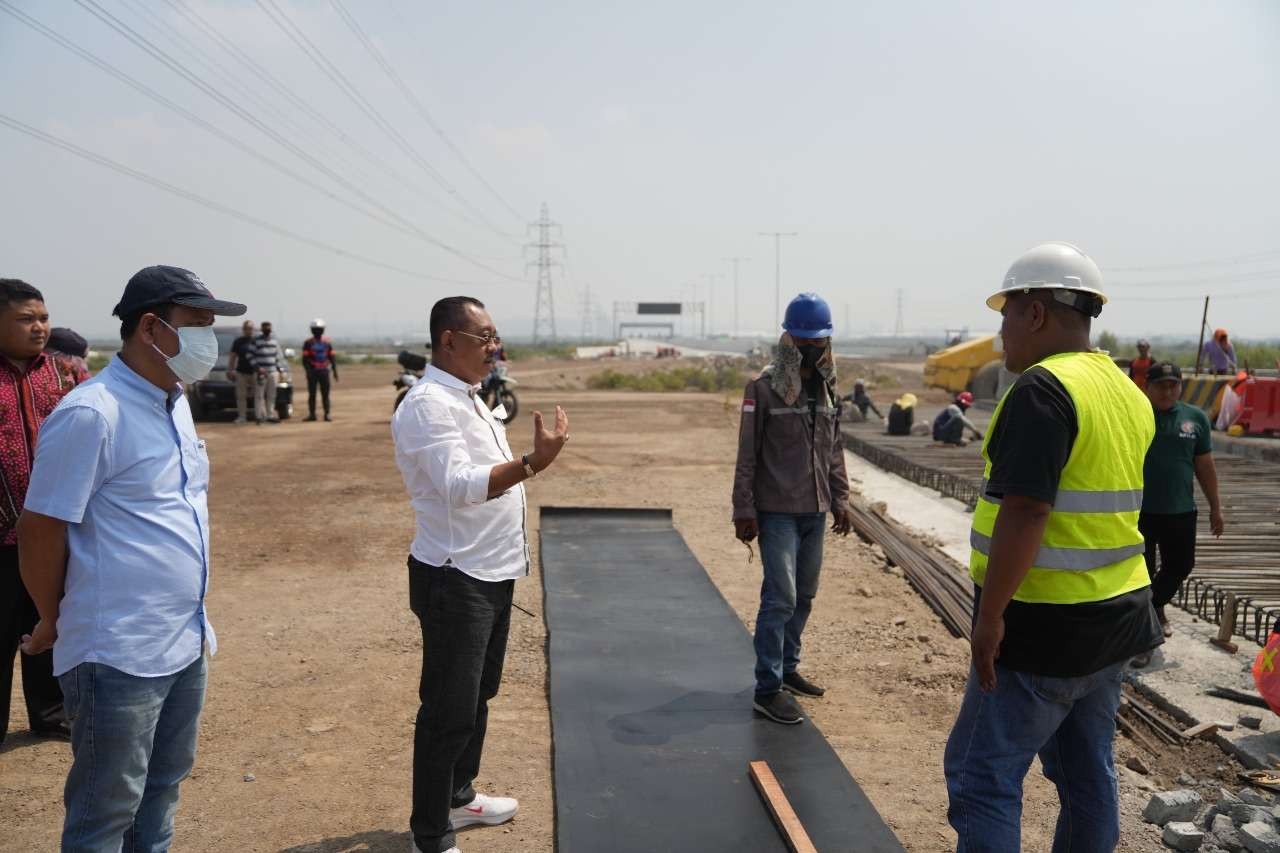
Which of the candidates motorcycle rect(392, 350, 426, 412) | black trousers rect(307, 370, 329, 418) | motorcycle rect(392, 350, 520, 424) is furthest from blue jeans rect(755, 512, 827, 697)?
black trousers rect(307, 370, 329, 418)

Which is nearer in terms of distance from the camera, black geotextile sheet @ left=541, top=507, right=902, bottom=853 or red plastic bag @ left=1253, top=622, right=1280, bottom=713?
black geotextile sheet @ left=541, top=507, right=902, bottom=853

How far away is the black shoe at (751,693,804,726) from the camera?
4.49 m

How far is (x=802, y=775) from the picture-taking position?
4008 millimetres

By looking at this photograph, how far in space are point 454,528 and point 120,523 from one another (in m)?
0.97

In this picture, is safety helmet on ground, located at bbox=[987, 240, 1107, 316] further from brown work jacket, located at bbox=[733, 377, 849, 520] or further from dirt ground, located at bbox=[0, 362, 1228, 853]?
dirt ground, located at bbox=[0, 362, 1228, 853]

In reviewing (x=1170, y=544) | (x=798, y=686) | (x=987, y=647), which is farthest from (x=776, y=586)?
(x=1170, y=544)

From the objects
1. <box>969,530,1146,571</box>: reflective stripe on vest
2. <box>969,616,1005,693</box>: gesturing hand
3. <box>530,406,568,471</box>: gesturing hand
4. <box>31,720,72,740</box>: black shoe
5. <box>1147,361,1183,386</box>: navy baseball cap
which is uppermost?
<box>1147,361,1183,386</box>: navy baseball cap

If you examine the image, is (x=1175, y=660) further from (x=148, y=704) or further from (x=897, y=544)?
(x=148, y=704)

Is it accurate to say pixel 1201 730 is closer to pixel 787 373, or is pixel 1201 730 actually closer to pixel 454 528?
pixel 787 373

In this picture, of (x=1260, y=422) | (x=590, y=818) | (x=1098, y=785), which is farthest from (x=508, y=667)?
(x=1260, y=422)

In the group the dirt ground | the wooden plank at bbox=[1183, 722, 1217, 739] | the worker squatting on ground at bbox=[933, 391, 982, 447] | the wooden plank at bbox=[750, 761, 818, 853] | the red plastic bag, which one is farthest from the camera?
the worker squatting on ground at bbox=[933, 391, 982, 447]

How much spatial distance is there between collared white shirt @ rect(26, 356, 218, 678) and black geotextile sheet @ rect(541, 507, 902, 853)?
1.65 m

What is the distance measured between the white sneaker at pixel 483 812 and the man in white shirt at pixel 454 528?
0.29 metres

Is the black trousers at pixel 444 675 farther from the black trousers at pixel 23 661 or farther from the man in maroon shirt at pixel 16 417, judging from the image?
the man in maroon shirt at pixel 16 417
